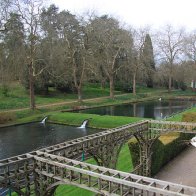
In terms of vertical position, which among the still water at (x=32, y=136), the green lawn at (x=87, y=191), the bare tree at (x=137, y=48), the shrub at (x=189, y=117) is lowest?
the still water at (x=32, y=136)

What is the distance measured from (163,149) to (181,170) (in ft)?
5.14

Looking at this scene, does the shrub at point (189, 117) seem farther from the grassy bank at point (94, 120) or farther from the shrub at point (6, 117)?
the shrub at point (6, 117)

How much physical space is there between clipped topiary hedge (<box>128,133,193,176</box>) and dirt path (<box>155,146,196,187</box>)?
1.15 feet

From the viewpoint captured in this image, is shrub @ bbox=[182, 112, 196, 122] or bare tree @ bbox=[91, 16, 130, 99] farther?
bare tree @ bbox=[91, 16, 130, 99]

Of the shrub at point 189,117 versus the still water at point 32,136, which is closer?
the still water at point 32,136

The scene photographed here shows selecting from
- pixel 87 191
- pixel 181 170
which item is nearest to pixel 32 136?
pixel 181 170

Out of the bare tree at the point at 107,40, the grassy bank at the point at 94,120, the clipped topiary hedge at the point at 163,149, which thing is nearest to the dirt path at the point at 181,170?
the clipped topiary hedge at the point at 163,149

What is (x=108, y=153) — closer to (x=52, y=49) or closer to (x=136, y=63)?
(x=52, y=49)

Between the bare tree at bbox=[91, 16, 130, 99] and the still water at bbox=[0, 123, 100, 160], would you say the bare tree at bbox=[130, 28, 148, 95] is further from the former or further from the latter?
the still water at bbox=[0, 123, 100, 160]

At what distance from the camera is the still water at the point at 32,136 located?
79.6 ft

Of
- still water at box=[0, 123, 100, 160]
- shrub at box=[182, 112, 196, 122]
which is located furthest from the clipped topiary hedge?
still water at box=[0, 123, 100, 160]

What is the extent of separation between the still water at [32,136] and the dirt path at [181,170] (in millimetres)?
→ 11066

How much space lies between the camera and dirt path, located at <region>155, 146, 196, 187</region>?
1594cm

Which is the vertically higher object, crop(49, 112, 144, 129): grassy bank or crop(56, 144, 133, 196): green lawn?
crop(49, 112, 144, 129): grassy bank
